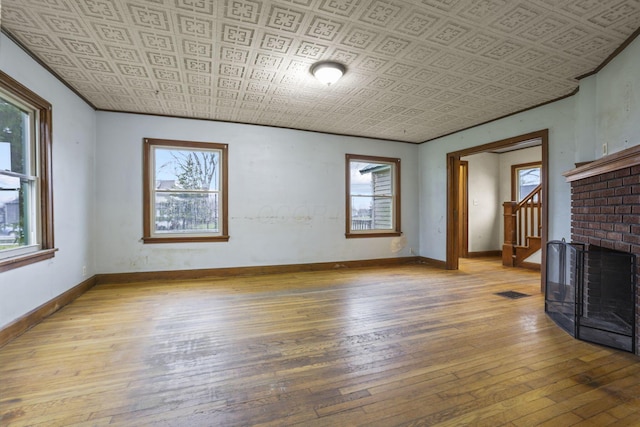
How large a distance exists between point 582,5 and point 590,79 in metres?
1.53

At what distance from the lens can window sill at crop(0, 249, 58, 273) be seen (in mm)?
2488

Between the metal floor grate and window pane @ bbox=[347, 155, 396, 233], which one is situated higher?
window pane @ bbox=[347, 155, 396, 233]

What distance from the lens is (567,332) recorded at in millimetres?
2721

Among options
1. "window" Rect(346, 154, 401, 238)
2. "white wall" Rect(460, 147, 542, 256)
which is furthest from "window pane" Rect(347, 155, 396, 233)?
"white wall" Rect(460, 147, 542, 256)

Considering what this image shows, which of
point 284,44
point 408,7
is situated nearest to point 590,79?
point 408,7

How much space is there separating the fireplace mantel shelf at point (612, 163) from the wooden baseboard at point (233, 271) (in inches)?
143

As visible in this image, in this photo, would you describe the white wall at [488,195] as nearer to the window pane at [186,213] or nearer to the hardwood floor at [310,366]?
the hardwood floor at [310,366]

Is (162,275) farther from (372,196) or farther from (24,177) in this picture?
(372,196)

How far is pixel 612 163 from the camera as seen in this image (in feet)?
7.91

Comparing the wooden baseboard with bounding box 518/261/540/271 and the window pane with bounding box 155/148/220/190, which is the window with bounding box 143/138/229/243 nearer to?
the window pane with bounding box 155/148/220/190

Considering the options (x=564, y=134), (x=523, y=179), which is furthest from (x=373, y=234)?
(x=523, y=179)

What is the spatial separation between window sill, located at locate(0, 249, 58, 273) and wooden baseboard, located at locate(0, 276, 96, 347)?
0.47m

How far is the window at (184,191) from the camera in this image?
4715 mm

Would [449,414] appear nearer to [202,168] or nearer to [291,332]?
[291,332]
